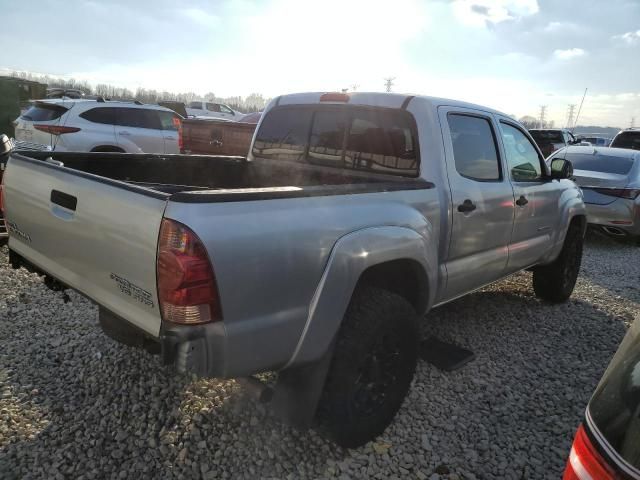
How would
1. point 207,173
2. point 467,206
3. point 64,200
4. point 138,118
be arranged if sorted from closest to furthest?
point 64,200 < point 467,206 < point 207,173 < point 138,118

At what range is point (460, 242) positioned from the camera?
3.19 metres

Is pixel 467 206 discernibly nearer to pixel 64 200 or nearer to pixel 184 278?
pixel 184 278

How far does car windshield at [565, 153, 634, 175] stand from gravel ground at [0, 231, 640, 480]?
522 centimetres

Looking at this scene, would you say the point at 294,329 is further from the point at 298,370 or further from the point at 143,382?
the point at 143,382

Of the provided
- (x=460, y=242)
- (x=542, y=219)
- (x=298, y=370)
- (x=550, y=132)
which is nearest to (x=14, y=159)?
(x=298, y=370)

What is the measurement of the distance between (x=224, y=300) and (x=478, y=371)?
2416 mm

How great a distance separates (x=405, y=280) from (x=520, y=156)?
196cm

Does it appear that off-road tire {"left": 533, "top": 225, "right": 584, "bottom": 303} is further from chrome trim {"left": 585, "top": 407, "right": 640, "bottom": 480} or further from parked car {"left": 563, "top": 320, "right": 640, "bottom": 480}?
chrome trim {"left": 585, "top": 407, "right": 640, "bottom": 480}

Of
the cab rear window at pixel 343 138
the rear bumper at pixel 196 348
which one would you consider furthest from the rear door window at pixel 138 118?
the rear bumper at pixel 196 348

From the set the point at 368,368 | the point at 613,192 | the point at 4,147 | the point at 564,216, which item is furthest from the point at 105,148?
the point at 613,192

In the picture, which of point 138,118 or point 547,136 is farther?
point 547,136

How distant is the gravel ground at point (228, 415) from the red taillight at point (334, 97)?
2.02m

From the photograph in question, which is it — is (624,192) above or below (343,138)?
below

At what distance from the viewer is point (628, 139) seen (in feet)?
45.1
